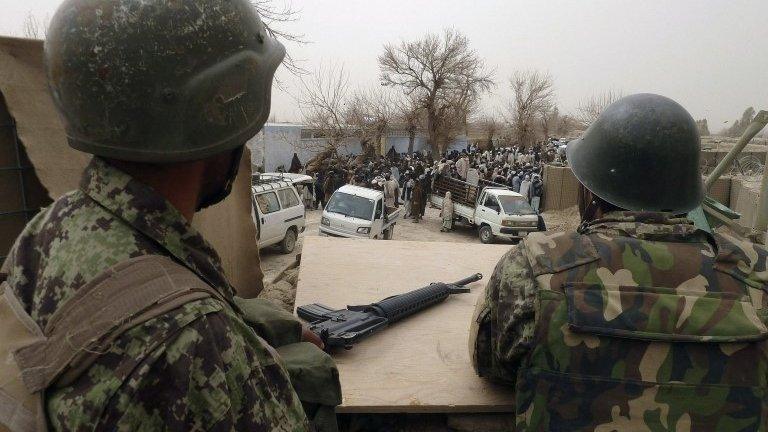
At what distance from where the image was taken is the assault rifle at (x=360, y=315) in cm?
223

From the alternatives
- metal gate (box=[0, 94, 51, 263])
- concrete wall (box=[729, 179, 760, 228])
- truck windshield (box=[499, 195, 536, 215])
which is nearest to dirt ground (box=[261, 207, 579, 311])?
truck windshield (box=[499, 195, 536, 215])

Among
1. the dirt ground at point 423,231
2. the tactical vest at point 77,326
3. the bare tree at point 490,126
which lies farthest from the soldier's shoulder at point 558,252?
the bare tree at point 490,126

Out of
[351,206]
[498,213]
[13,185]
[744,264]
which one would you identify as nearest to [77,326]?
[744,264]

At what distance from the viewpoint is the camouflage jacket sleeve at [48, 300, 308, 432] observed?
79cm

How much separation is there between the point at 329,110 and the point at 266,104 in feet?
94.0

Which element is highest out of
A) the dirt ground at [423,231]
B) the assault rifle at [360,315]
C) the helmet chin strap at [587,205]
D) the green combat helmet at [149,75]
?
the green combat helmet at [149,75]

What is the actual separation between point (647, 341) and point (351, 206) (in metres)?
10.3

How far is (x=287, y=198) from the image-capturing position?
11820 mm

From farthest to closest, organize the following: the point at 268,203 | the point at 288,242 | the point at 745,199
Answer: the point at 745,199
the point at 288,242
the point at 268,203

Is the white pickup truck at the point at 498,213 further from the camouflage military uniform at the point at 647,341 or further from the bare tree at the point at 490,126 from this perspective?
the bare tree at the point at 490,126

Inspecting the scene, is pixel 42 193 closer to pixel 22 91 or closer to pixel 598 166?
pixel 22 91

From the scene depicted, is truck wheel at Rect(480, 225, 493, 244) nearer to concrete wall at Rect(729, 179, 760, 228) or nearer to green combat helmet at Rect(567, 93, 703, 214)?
concrete wall at Rect(729, 179, 760, 228)

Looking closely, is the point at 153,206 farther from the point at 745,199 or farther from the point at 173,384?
the point at 745,199

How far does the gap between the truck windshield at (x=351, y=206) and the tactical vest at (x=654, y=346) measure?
9851 millimetres
